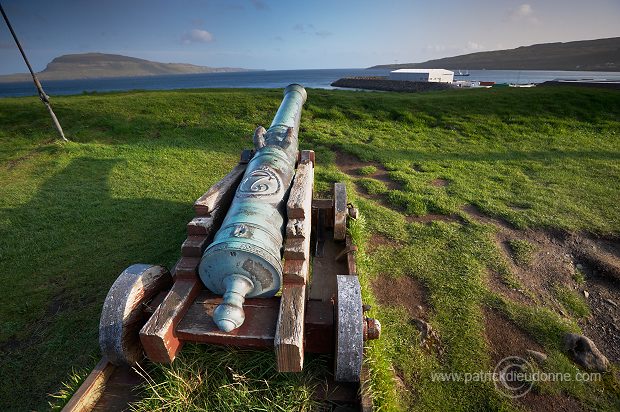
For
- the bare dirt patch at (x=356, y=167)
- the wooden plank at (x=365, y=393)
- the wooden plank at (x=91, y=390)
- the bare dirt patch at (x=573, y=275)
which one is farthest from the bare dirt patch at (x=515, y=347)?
the bare dirt patch at (x=356, y=167)

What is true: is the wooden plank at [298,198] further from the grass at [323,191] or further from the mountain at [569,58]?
the mountain at [569,58]

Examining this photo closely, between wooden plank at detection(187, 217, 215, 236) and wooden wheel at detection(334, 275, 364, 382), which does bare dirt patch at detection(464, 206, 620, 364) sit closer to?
wooden wheel at detection(334, 275, 364, 382)

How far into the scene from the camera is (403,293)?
3.81 metres

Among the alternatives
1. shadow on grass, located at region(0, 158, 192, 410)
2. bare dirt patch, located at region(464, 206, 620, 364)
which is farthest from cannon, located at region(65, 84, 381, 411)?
bare dirt patch, located at region(464, 206, 620, 364)

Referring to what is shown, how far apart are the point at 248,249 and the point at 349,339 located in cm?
89

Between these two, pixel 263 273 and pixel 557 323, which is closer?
pixel 263 273

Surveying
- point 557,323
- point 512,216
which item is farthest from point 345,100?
point 557,323

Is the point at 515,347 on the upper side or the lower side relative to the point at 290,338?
lower

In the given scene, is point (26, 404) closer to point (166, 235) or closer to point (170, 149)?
point (166, 235)

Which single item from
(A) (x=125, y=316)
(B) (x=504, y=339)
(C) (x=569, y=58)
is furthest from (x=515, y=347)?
(C) (x=569, y=58)

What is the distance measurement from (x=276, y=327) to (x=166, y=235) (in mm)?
3451

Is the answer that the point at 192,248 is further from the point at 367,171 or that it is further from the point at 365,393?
the point at 367,171

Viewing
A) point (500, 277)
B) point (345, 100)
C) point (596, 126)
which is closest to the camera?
point (500, 277)

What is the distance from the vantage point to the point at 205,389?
2.36 m
